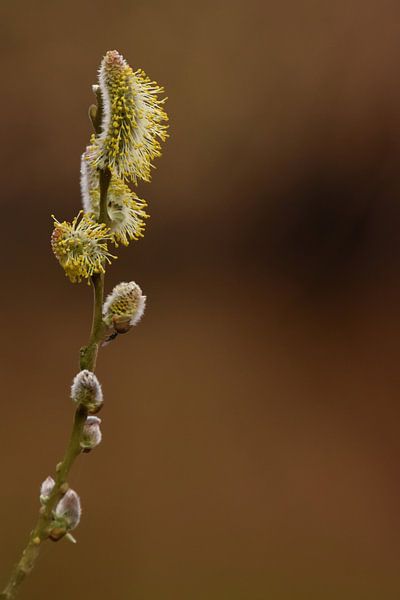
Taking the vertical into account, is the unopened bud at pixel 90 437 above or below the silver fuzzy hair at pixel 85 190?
below

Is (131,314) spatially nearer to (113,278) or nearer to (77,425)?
(77,425)

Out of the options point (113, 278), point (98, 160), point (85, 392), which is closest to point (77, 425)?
point (85, 392)

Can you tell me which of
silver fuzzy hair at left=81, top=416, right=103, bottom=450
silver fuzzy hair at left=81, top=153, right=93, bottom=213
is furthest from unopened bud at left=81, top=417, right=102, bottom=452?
silver fuzzy hair at left=81, top=153, right=93, bottom=213

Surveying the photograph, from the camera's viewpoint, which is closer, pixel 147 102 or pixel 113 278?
pixel 147 102

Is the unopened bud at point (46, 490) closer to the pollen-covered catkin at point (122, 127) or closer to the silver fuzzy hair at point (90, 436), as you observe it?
the silver fuzzy hair at point (90, 436)

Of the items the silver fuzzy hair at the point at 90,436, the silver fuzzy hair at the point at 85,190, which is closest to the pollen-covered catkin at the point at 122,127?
the silver fuzzy hair at the point at 85,190

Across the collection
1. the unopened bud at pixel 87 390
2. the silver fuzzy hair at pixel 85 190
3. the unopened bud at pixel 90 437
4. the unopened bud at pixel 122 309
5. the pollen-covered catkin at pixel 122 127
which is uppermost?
the pollen-covered catkin at pixel 122 127
